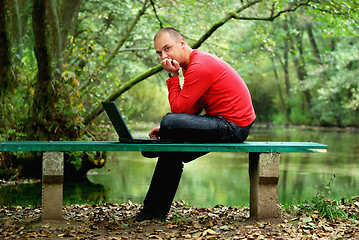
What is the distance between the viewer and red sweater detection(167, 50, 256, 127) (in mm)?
4605

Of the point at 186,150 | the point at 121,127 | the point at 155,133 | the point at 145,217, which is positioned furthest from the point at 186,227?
the point at 121,127

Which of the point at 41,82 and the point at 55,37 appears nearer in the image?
the point at 41,82

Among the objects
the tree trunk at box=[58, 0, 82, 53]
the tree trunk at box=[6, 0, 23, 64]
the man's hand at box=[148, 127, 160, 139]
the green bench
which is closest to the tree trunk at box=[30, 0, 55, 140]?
the tree trunk at box=[6, 0, 23, 64]

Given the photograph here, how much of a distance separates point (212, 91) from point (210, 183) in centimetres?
555

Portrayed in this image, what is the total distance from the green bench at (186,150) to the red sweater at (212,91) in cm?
37

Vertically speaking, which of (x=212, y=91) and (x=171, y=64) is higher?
(x=171, y=64)

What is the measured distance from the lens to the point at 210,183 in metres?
10.0

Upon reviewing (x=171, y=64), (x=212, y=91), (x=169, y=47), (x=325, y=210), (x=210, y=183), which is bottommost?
(x=210, y=183)

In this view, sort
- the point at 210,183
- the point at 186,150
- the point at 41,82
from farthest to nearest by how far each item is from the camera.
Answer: the point at 210,183 < the point at 41,82 < the point at 186,150

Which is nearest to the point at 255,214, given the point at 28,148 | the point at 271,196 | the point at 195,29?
the point at 271,196

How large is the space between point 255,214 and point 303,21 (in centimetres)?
2735

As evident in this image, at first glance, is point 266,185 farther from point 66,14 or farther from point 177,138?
point 66,14

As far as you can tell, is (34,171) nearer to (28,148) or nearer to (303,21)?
(28,148)

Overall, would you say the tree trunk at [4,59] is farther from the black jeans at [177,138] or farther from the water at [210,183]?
the black jeans at [177,138]
